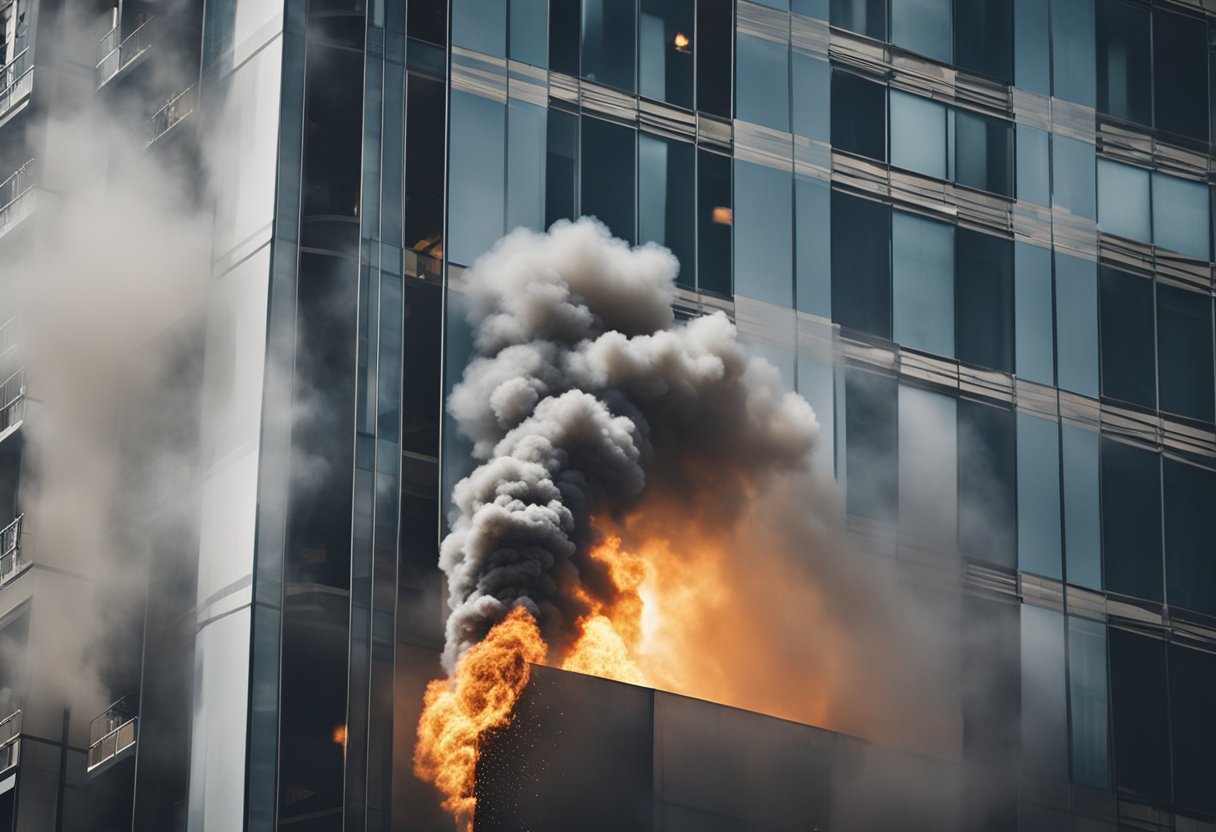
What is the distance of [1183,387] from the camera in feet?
109

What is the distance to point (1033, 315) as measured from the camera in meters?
31.9

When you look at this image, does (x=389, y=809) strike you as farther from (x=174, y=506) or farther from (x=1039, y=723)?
(x=1039, y=723)

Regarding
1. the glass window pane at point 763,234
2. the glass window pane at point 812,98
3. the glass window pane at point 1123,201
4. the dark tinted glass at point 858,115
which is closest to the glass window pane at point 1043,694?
the glass window pane at point 763,234

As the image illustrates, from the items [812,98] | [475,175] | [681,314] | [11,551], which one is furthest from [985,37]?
[11,551]

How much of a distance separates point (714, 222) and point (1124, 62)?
8694 mm

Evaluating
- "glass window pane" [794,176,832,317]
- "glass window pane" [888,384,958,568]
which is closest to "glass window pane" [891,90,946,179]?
"glass window pane" [794,176,832,317]

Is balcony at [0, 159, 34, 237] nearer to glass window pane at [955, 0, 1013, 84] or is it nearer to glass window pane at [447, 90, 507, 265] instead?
glass window pane at [447, 90, 507, 265]

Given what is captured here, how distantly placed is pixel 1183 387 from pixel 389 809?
48.8 feet

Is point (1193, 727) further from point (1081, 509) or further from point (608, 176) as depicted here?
point (608, 176)

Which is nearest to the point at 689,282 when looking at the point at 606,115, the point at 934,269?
the point at 606,115

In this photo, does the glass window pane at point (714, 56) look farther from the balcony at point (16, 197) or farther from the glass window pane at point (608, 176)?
the balcony at point (16, 197)

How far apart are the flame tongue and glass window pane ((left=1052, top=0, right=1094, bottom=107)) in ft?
46.4

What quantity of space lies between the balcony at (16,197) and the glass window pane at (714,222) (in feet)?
30.7

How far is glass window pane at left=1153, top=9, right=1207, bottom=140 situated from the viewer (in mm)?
34469
